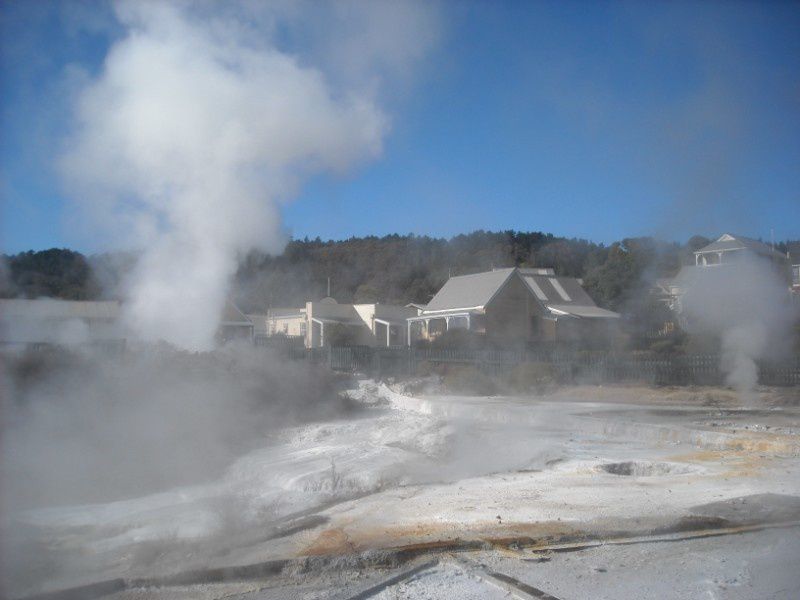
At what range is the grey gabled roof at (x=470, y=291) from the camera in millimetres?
35000

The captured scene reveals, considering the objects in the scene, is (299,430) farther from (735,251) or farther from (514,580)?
(514,580)

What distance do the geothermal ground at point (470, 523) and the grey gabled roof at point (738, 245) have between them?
4.22 metres

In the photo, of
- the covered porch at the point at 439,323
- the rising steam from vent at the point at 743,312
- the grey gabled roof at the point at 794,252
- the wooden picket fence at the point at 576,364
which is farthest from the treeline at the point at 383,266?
the covered porch at the point at 439,323

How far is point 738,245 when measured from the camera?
16.5 meters

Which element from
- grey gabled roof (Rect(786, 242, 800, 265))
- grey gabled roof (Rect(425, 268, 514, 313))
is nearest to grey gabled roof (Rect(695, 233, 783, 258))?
grey gabled roof (Rect(786, 242, 800, 265))

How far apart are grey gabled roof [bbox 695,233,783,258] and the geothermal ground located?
422 centimetres

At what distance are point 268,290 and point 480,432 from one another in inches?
773

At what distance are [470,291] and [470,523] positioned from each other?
2987 cm

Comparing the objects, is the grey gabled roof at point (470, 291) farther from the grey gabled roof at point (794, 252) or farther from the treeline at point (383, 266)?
the grey gabled roof at point (794, 252)

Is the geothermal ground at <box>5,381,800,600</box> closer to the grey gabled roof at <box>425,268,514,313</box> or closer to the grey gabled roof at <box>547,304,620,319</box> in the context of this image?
the grey gabled roof at <box>547,304,620,319</box>

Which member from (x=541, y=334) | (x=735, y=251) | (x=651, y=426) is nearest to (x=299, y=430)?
(x=651, y=426)

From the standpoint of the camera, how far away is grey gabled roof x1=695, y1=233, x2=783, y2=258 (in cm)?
1639

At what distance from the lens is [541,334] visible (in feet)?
118

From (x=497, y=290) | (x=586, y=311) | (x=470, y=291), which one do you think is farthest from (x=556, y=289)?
(x=497, y=290)
